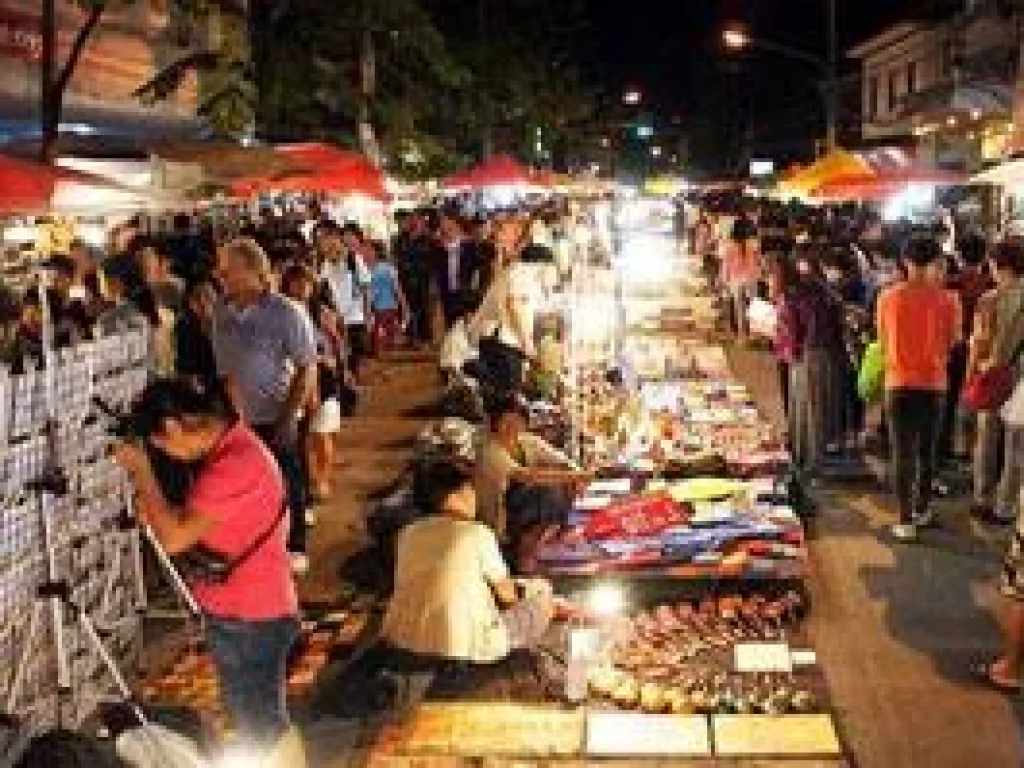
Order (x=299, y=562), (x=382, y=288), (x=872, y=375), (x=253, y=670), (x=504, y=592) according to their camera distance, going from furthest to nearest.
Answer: (x=382, y=288), (x=872, y=375), (x=299, y=562), (x=504, y=592), (x=253, y=670)

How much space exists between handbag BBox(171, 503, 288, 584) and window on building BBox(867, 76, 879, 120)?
5772 cm

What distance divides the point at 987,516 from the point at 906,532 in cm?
92

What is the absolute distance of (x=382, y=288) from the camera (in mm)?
18953

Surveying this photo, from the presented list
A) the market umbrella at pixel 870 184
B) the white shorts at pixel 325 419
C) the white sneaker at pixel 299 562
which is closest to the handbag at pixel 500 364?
the white shorts at pixel 325 419

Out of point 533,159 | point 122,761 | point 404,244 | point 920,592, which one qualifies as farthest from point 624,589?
point 533,159

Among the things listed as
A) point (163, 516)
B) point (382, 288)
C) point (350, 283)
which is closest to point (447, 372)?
point (350, 283)

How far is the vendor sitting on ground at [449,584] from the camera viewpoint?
841cm

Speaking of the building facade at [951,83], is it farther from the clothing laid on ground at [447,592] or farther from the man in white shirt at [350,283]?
the clothing laid on ground at [447,592]

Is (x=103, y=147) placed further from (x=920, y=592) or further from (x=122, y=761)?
(x=122, y=761)

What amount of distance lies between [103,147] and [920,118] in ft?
94.5

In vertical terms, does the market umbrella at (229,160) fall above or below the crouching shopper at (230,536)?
above

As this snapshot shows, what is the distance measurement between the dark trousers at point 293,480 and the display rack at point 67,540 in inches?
47.3

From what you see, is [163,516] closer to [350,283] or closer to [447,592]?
[447,592]

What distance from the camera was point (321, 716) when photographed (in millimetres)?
8500
